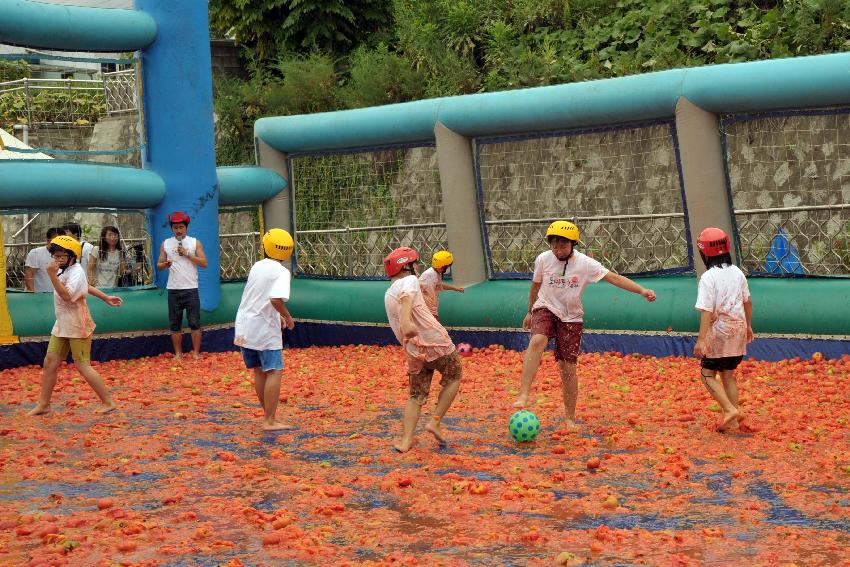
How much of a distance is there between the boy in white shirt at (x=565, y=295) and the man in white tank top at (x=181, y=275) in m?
6.56

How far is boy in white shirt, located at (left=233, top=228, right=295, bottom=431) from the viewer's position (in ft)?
32.5

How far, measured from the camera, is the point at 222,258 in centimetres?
1994

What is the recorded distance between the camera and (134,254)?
17.3 metres

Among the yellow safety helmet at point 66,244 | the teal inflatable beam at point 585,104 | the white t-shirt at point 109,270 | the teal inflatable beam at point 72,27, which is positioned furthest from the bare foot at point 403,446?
the white t-shirt at point 109,270

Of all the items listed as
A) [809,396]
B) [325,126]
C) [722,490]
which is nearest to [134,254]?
[325,126]

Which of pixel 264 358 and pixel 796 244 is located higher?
pixel 796 244

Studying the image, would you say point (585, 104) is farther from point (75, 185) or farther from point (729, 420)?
point (75, 185)

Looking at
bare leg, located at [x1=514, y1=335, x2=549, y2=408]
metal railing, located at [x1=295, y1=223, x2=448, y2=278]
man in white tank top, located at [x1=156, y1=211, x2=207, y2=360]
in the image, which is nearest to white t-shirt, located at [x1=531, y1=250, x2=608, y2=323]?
bare leg, located at [x1=514, y1=335, x2=549, y2=408]

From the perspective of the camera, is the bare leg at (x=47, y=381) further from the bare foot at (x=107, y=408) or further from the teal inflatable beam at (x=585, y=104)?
the teal inflatable beam at (x=585, y=104)

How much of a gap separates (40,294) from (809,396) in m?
9.62

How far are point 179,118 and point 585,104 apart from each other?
5.68m

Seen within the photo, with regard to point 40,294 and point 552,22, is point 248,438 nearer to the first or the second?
point 40,294

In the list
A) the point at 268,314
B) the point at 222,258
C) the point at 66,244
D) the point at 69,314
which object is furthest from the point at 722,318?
the point at 222,258

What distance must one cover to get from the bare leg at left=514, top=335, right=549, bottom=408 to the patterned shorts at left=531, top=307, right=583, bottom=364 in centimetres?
8
